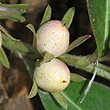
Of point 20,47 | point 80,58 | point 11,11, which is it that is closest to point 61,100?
point 80,58

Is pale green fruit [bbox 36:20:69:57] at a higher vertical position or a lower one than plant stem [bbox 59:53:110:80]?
higher

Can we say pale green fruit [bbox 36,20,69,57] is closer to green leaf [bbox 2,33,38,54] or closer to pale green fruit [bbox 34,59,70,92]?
pale green fruit [bbox 34,59,70,92]

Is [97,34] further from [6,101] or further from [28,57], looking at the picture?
[6,101]

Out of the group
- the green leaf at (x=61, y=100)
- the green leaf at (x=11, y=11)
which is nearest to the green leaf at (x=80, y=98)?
the green leaf at (x=61, y=100)

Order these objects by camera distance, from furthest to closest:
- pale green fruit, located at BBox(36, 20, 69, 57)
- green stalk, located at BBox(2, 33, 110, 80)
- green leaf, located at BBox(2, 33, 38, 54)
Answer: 1. green leaf, located at BBox(2, 33, 38, 54)
2. green stalk, located at BBox(2, 33, 110, 80)
3. pale green fruit, located at BBox(36, 20, 69, 57)

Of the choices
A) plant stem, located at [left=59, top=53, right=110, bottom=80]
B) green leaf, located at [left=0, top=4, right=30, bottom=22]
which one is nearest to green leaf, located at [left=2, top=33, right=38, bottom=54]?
green leaf, located at [left=0, top=4, right=30, bottom=22]

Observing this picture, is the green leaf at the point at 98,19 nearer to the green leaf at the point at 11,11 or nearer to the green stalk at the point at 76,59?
the green stalk at the point at 76,59
